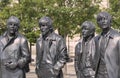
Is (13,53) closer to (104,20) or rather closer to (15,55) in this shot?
(15,55)

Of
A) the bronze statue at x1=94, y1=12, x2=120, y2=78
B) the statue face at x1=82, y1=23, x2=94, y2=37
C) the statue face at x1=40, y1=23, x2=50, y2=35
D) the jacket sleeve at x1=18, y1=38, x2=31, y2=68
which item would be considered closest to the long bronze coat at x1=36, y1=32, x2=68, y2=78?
the statue face at x1=40, y1=23, x2=50, y2=35

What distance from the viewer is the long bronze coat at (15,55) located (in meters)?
7.32

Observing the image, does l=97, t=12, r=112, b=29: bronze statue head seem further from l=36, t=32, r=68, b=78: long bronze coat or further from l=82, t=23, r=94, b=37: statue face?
→ l=82, t=23, r=94, b=37: statue face

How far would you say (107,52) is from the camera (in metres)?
6.39

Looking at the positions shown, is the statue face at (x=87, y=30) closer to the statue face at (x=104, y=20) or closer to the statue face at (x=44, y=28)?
the statue face at (x=44, y=28)

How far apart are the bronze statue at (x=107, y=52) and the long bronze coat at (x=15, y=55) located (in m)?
1.49

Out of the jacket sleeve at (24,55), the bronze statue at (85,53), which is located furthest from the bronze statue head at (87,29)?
the jacket sleeve at (24,55)

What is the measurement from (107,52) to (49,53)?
4.98ft

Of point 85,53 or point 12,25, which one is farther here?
point 85,53

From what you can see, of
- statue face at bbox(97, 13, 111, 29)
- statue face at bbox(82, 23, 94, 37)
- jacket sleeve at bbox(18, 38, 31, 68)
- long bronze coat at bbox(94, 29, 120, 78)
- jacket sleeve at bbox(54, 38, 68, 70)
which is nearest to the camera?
long bronze coat at bbox(94, 29, 120, 78)

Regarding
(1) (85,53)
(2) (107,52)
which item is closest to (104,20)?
(2) (107,52)

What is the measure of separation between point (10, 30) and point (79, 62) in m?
1.80

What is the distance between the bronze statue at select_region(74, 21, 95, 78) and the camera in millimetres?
7992

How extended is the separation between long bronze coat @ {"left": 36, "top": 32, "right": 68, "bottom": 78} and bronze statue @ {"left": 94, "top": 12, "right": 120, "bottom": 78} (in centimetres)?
109
